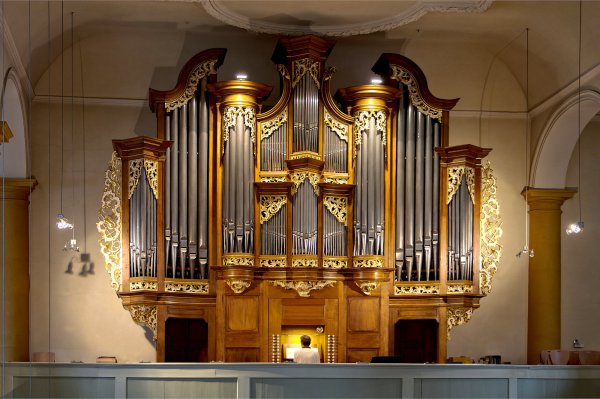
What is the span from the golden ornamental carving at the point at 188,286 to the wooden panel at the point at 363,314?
180 cm

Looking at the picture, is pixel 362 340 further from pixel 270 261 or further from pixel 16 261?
pixel 16 261

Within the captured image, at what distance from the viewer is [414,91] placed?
40.9 feet

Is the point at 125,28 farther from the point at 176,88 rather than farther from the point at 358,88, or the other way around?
the point at 358,88

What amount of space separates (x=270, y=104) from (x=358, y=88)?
1.43 meters

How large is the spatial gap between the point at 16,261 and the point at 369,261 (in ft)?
14.9

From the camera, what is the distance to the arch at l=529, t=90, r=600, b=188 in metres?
12.5

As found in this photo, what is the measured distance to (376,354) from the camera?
38.8 ft

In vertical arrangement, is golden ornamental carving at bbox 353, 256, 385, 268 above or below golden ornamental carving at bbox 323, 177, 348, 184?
below

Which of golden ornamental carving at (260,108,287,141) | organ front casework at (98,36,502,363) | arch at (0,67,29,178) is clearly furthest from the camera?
golden ornamental carving at (260,108,287,141)

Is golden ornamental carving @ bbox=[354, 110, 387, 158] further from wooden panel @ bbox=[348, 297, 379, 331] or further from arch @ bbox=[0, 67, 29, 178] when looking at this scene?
arch @ bbox=[0, 67, 29, 178]

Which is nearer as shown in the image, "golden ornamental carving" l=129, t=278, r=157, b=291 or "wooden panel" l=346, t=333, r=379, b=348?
"golden ornamental carving" l=129, t=278, r=157, b=291

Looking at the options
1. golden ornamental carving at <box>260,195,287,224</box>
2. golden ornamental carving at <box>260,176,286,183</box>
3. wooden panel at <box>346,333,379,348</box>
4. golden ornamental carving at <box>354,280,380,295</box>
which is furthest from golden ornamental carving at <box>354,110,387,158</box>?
wooden panel at <box>346,333,379,348</box>

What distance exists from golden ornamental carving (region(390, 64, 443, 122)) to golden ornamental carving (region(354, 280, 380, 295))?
2310 millimetres

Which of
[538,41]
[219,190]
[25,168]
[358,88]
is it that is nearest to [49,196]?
[25,168]
